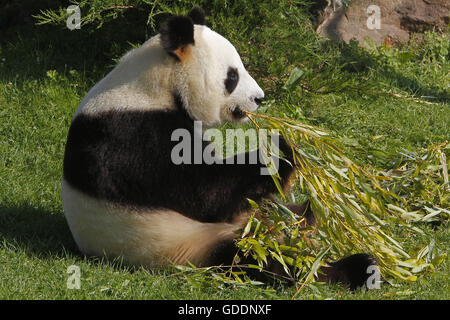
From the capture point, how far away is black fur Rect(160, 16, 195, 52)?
3.82m

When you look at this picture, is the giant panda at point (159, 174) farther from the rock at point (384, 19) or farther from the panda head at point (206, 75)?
the rock at point (384, 19)

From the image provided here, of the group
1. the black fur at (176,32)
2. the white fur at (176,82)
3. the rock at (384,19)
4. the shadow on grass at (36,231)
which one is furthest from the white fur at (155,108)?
the rock at (384,19)

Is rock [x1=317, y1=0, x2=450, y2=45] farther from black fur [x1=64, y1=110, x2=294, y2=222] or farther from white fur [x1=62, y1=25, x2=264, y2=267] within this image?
black fur [x1=64, y1=110, x2=294, y2=222]

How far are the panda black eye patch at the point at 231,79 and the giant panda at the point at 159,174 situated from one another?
3 cm

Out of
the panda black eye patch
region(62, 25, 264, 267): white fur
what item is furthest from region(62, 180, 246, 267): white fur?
the panda black eye patch

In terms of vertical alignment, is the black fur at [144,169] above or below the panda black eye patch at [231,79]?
below

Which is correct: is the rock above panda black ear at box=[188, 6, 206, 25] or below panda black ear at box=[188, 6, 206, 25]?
below

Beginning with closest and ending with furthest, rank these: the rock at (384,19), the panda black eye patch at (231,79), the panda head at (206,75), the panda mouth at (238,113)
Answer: the panda head at (206,75), the panda black eye patch at (231,79), the panda mouth at (238,113), the rock at (384,19)

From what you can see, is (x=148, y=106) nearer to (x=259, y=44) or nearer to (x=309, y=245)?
(x=309, y=245)

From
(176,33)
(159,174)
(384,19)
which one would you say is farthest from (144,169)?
(384,19)

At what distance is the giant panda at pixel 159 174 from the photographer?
3.76 m

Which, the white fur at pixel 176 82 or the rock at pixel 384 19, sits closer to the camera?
the white fur at pixel 176 82

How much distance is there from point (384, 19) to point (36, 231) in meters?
5.83

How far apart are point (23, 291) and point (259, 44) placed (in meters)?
3.71
